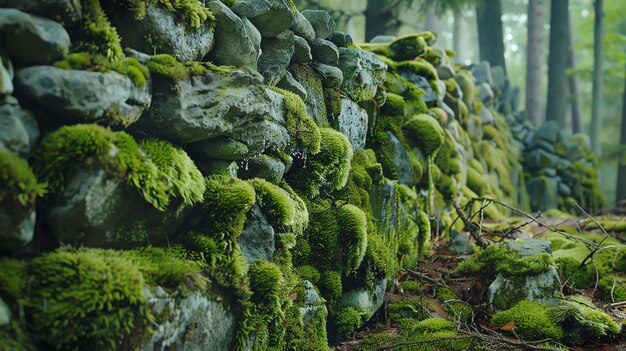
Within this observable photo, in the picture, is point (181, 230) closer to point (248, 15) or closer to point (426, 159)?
point (248, 15)

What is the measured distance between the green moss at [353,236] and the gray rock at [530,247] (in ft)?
5.18

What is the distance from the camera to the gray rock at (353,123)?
4.67 meters

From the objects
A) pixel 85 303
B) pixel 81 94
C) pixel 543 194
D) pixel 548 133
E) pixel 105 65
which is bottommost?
pixel 543 194

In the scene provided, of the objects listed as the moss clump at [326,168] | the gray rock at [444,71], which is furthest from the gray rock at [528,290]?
the gray rock at [444,71]

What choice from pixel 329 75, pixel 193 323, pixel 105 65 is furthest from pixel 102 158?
pixel 329 75

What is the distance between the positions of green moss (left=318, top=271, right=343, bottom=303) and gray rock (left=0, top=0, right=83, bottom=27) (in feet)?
7.80

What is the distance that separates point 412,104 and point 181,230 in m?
4.24

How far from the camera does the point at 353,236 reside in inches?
155

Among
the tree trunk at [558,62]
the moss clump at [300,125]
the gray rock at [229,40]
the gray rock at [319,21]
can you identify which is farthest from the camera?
the tree trunk at [558,62]

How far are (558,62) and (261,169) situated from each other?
13534 millimetres

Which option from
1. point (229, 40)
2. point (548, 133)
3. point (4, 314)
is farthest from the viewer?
point (548, 133)

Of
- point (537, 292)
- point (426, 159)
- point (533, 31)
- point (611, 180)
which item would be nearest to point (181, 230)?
point (537, 292)

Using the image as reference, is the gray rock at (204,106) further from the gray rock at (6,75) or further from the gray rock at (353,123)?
the gray rock at (353,123)

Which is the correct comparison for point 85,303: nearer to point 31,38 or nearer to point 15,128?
point 15,128
